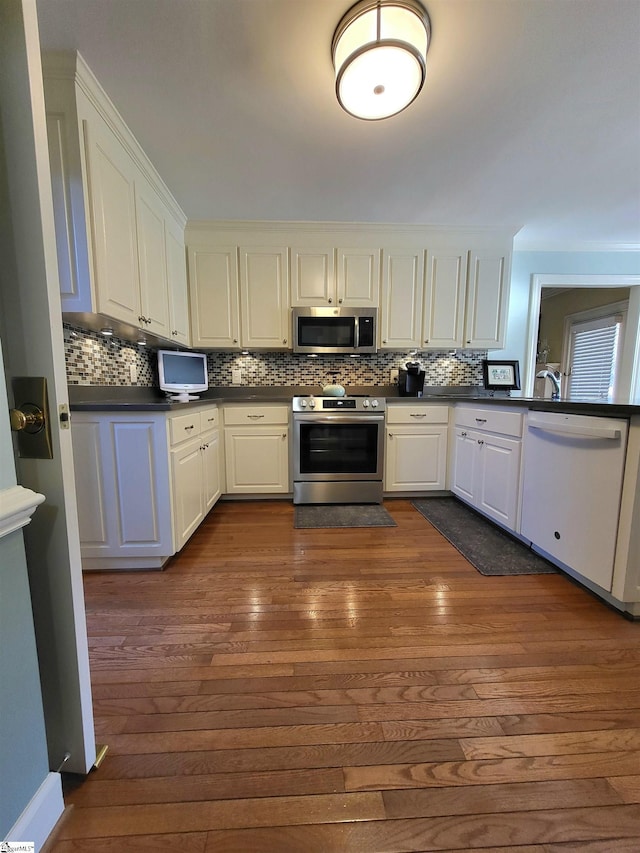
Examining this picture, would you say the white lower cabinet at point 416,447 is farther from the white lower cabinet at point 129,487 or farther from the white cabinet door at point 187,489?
the white lower cabinet at point 129,487

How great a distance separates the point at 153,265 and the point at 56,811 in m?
2.44

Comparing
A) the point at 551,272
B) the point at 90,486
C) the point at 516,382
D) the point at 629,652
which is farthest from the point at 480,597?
the point at 551,272

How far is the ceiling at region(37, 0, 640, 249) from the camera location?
1.17m

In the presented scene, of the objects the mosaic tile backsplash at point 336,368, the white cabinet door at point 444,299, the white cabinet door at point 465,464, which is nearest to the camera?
the white cabinet door at point 465,464

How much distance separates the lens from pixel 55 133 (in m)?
1.37

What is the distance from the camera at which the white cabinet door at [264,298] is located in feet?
8.97

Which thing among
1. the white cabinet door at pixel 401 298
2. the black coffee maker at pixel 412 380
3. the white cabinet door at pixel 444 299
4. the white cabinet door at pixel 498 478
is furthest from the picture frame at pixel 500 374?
the white cabinet door at pixel 498 478

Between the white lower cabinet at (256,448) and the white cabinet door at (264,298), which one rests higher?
the white cabinet door at (264,298)

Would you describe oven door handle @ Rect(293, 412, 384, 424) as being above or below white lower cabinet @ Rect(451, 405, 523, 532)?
above

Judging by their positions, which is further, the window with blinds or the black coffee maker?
the window with blinds

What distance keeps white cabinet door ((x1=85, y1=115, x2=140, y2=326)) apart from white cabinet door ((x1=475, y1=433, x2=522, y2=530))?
95.7 inches

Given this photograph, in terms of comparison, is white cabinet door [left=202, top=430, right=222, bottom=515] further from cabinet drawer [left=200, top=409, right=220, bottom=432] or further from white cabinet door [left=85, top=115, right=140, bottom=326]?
white cabinet door [left=85, top=115, right=140, bottom=326]

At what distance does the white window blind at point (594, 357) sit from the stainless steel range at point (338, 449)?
2787 mm

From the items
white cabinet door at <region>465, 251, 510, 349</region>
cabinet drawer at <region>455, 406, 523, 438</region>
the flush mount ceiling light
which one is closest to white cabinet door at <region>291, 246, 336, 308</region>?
white cabinet door at <region>465, 251, 510, 349</region>
